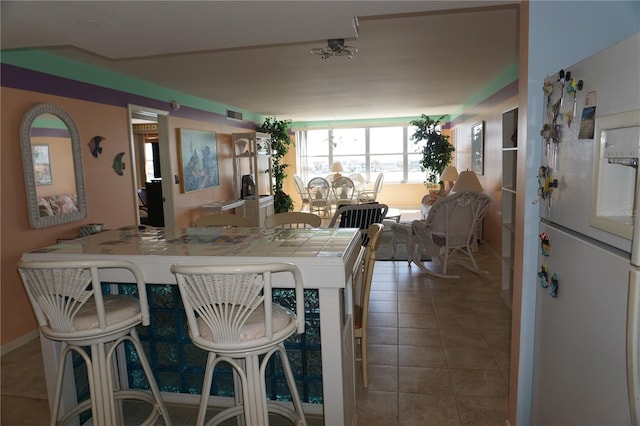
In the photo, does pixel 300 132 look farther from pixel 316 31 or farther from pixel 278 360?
pixel 278 360

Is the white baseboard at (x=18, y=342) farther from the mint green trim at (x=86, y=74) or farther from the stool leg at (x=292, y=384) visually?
the stool leg at (x=292, y=384)

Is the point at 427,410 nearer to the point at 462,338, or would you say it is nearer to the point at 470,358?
the point at 470,358

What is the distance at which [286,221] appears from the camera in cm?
296

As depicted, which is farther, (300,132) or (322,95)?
(300,132)

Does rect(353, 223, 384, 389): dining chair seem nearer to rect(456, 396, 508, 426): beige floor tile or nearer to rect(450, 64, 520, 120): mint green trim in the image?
rect(456, 396, 508, 426): beige floor tile

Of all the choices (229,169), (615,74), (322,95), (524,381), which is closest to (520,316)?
(524,381)

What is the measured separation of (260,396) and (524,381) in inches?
45.8

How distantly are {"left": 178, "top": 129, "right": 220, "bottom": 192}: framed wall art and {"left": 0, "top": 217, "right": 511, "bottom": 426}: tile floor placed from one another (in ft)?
9.70

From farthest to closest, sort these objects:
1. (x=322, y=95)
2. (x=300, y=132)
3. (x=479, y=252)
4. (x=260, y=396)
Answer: (x=300, y=132) < (x=322, y=95) < (x=479, y=252) < (x=260, y=396)

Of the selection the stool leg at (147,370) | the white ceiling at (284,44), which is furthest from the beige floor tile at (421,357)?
the white ceiling at (284,44)

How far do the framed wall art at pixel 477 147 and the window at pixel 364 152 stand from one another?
11.4 ft

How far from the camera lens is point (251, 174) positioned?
7.54 metres

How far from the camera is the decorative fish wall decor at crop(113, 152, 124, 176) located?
13.7 ft

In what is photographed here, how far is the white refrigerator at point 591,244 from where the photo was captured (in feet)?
3.32
